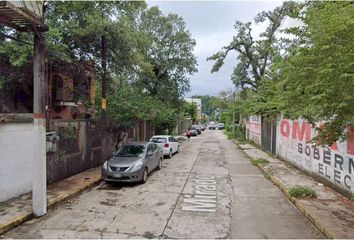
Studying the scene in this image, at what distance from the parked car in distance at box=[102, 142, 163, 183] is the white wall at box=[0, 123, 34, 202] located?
9.43ft

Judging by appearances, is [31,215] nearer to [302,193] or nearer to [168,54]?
[302,193]

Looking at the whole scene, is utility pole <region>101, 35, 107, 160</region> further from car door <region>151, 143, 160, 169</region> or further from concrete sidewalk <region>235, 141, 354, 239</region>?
concrete sidewalk <region>235, 141, 354, 239</region>

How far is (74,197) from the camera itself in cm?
1052

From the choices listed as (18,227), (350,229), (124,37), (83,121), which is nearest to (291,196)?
(350,229)

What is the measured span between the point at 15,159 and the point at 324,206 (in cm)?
879

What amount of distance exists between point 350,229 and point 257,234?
78.5 inches

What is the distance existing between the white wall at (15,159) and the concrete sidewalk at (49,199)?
1.03ft

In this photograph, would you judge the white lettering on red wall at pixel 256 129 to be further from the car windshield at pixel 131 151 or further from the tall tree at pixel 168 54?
the car windshield at pixel 131 151

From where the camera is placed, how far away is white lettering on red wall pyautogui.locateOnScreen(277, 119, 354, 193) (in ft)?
33.4

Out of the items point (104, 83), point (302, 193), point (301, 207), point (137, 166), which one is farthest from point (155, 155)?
point (301, 207)

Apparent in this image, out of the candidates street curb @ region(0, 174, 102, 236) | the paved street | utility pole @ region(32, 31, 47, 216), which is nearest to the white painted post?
utility pole @ region(32, 31, 47, 216)

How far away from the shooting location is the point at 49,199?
9562mm

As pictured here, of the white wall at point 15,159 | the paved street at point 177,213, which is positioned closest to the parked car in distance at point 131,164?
the paved street at point 177,213

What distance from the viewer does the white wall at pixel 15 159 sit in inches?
364
